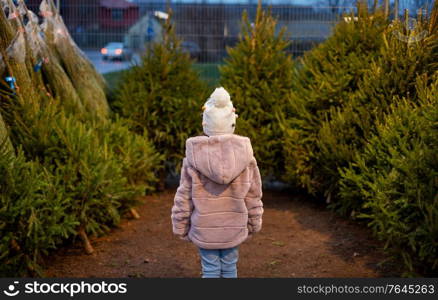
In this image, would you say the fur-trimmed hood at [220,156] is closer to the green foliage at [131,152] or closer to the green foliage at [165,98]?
the green foliage at [131,152]

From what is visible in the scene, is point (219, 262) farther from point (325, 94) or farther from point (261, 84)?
point (261, 84)

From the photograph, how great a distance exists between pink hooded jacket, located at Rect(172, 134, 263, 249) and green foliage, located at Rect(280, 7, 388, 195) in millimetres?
2850

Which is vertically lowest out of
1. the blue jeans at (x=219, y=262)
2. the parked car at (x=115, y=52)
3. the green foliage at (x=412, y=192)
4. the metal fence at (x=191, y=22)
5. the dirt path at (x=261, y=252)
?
the dirt path at (x=261, y=252)

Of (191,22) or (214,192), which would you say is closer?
(214,192)

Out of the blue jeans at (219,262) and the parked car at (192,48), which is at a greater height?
the parked car at (192,48)

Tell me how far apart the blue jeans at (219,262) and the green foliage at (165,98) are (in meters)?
3.72

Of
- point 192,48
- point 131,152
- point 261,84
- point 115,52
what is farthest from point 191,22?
point 131,152

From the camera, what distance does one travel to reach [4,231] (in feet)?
15.4

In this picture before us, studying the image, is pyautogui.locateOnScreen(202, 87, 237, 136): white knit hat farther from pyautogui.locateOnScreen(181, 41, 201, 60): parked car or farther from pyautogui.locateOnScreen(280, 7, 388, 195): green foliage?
pyautogui.locateOnScreen(181, 41, 201, 60): parked car

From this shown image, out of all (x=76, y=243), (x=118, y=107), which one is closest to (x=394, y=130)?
(x=76, y=243)

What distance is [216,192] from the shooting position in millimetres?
4129

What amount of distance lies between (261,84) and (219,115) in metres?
3.71

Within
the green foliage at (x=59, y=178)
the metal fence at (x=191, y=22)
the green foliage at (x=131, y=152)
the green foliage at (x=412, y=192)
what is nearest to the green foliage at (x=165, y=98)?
the green foliage at (x=131, y=152)

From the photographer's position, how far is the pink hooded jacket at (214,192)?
4066mm
